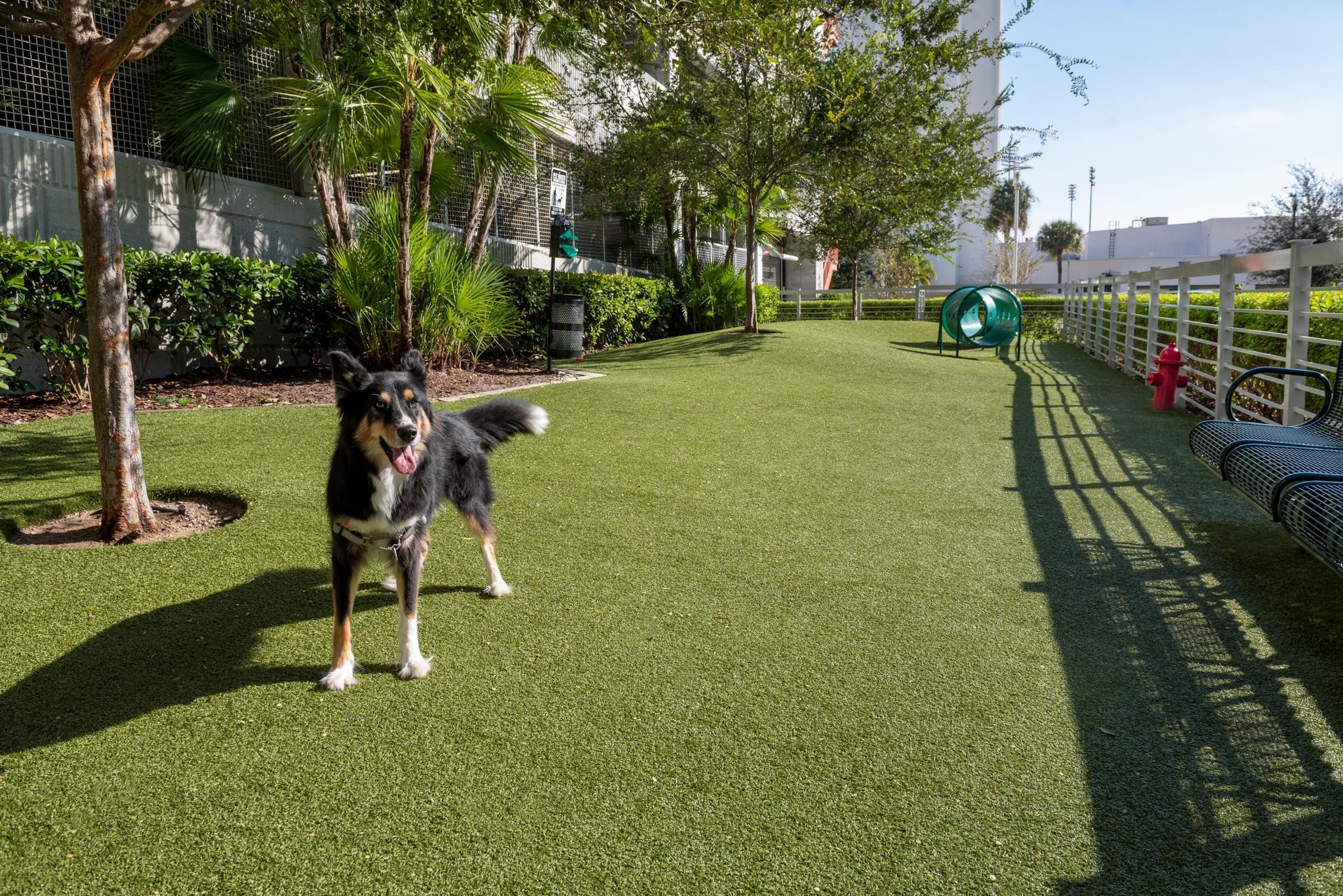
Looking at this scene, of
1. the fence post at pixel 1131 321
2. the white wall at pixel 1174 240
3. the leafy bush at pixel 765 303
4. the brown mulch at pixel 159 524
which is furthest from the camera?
the white wall at pixel 1174 240

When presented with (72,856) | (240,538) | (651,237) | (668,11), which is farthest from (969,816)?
(651,237)

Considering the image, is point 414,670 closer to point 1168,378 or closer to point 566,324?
point 1168,378

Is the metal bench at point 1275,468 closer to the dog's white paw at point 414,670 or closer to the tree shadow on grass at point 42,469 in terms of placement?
the dog's white paw at point 414,670

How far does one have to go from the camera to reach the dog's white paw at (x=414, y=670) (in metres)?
3.17

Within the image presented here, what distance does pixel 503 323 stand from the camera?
1130 centimetres

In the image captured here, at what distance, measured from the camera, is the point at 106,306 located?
4.43m

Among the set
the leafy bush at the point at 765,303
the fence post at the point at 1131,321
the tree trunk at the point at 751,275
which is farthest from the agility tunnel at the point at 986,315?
the leafy bush at the point at 765,303

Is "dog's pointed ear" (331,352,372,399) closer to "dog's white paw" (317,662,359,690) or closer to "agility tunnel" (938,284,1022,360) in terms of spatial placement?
"dog's white paw" (317,662,359,690)

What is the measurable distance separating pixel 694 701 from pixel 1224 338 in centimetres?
713

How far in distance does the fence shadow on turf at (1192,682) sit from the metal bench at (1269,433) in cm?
55

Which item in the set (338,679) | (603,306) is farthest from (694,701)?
(603,306)

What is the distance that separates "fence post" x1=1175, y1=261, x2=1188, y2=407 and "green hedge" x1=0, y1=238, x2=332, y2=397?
9.84m

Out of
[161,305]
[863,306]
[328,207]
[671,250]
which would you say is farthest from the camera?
[863,306]

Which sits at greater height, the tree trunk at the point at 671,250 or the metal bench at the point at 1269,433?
the tree trunk at the point at 671,250
